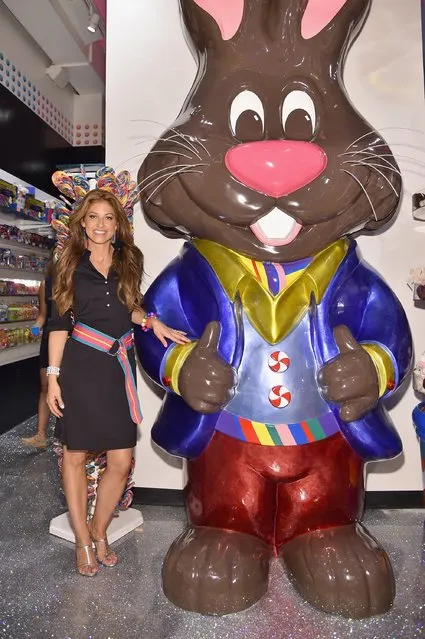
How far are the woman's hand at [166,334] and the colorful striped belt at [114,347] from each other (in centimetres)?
17

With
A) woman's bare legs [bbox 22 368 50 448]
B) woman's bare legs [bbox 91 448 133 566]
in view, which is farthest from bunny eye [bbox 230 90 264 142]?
woman's bare legs [bbox 22 368 50 448]

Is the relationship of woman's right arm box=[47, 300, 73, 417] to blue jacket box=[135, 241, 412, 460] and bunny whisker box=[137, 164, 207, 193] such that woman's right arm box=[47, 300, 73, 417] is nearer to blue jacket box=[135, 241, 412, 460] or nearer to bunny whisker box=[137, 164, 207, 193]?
blue jacket box=[135, 241, 412, 460]

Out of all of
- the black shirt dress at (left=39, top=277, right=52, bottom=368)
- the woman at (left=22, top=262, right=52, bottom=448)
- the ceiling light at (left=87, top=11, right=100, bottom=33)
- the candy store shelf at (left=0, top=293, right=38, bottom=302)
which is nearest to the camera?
the black shirt dress at (left=39, top=277, right=52, bottom=368)

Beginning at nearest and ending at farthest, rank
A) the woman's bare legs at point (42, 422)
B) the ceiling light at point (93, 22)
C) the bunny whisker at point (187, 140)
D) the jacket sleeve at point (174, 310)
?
the bunny whisker at point (187, 140), the jacket sleeve at point (174, 310), the woman's bare legs at point (42, 422), the ceiling light at point (93, 22)

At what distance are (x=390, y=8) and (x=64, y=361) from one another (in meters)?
1.73

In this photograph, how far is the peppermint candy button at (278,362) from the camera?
4.61ft

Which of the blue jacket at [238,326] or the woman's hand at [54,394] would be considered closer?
the blue jacket at [238,326]

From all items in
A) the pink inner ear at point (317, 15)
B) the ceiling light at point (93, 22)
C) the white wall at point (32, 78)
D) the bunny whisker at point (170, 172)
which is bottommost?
the bunny whisker at point (170, 172)

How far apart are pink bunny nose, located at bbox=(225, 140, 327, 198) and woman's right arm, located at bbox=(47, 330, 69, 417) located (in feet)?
2.39

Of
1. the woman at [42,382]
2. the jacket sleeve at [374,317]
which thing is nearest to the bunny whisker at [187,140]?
the jacket sleeve at [374,317]

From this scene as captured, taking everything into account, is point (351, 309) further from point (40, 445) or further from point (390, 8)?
point (40, 445)

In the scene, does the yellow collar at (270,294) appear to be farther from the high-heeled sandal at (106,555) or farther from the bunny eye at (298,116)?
the high-heeled sandal at (106,555)

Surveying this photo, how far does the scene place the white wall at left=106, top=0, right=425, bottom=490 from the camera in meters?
1.98

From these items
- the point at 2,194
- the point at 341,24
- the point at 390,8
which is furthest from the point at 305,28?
the point at 2,194
